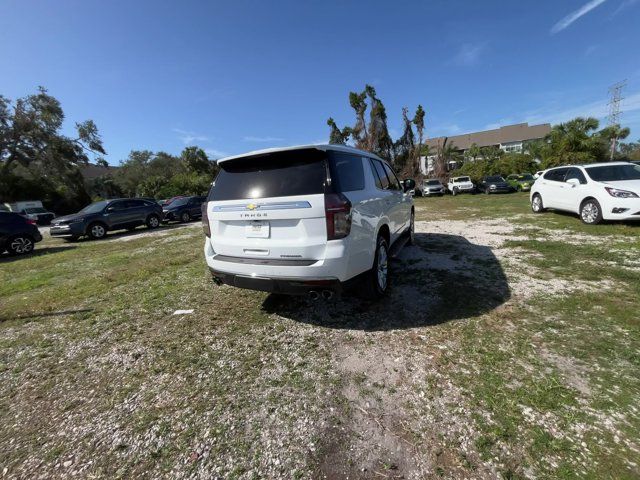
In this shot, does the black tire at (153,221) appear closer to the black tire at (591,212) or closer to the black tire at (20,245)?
the black tire at (20,245)

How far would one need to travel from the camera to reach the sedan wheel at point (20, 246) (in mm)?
10211

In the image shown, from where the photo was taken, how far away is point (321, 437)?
83.5 inches

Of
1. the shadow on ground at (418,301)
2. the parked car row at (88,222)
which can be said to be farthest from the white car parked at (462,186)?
the shadow on ground at (418,301)

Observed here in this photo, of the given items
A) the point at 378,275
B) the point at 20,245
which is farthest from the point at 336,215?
the point at 20,245

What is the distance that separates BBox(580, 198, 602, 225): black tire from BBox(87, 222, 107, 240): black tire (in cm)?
1730

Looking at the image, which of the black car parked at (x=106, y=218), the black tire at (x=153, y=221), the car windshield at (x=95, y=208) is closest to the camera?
the black car parked at (x=106, y=218)

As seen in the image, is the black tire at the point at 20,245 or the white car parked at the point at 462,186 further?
the white car parked at the point at 462,186

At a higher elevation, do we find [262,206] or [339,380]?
[262,206]

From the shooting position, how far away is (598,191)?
8.06m

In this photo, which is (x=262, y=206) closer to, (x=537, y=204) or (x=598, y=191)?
(x=598, y=191)

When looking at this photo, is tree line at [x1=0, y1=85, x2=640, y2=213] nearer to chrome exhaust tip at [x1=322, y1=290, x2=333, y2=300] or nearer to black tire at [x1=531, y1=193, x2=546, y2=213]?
black tire at [x1=531, y1=193, x2=546, y2=213]

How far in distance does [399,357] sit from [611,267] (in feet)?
14.3

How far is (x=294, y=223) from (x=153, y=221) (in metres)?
14.9

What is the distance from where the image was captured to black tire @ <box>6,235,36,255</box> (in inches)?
400
